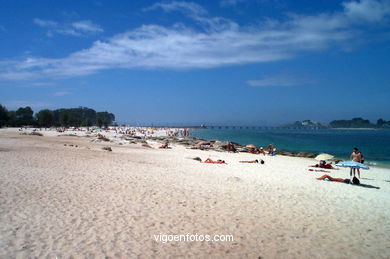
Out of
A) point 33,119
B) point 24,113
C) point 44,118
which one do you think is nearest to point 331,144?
point 44,118

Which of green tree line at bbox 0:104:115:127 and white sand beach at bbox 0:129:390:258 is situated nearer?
white sand beach at bbox 0:129:390:258

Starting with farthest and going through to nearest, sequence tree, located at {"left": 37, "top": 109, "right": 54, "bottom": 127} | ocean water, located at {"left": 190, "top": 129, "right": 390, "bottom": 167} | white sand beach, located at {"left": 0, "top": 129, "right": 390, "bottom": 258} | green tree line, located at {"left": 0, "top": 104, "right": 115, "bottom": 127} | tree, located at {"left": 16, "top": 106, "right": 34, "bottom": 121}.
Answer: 1. tree, located at {"left": 16, "top": 106, "right": 34, "bottom": 121}
2. tree, located at {"left": 37, "top": 109, "right": 54, "bottom": 127}
3. green tree line, located at {"left": 0, "top": 104, "right": 115, "bottom": 127}
4. ocean water, located at {"left": 190, "top": 129, "right": 390, "bottom": 167}
5. white sand beach, located at {"left": 0, "top": 129, "right": 390, "bottom": 258}

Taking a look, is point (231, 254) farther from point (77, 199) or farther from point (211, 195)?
point (77, 199)

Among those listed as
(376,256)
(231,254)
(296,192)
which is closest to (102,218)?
(231,254)

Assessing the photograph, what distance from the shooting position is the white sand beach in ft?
16.4

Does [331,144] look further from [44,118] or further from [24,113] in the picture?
[24,113]

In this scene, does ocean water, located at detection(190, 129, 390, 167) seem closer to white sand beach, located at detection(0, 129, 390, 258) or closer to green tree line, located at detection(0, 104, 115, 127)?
white sand beach, located at detection(0, 129, 390, 258)

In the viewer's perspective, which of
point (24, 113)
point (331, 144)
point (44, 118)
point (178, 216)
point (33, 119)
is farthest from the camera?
point (24, 113)

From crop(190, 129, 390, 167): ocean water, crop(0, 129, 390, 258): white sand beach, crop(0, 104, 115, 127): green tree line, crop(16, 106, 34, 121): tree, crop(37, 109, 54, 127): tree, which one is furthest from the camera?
crop(16, 106, 34, 121): tree

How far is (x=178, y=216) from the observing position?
21.7ft

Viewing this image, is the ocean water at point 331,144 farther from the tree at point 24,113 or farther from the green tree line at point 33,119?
the tree at point 24,113

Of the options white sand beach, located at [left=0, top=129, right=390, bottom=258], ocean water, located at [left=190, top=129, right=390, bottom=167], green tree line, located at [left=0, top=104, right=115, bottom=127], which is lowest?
ocean water, located at [left=190, top=129, right=390, bottom=167]

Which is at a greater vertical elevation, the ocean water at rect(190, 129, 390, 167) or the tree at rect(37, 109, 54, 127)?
the tree at rect(37, 109, 54, 127)

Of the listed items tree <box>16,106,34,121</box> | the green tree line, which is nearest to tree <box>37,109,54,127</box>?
the green tree line
